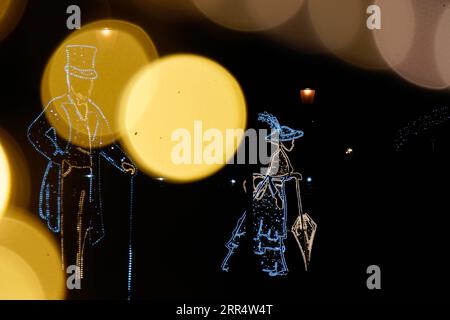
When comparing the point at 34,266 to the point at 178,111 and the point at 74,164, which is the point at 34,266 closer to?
the point at 74,164

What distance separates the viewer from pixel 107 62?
16.4 ft

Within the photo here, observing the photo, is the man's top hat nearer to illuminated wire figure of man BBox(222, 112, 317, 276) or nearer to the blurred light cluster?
illuminated wire figure of man BBox(222, 112, 317, 276)

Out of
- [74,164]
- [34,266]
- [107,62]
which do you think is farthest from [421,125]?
[34,266]

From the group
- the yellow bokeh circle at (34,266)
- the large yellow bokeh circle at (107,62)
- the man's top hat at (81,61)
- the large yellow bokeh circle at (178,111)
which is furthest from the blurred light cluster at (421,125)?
the yellow bokeh circle at (34,266)

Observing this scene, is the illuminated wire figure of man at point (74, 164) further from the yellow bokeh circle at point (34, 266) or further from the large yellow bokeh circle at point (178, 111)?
the large yellow bokeh circle at point (178, 111)

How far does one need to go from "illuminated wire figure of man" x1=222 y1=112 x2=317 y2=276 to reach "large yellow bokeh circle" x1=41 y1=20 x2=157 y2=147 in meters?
1.44

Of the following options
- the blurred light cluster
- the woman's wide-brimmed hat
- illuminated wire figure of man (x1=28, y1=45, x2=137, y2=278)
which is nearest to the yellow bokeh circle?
illuminated wire figure of man (x1=28, y1=45, x2=137, y2=278)

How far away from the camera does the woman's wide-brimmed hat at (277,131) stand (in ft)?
16.7

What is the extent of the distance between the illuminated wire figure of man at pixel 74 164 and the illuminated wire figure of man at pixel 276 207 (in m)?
1.35
